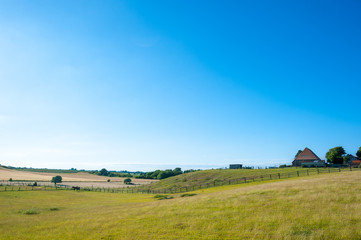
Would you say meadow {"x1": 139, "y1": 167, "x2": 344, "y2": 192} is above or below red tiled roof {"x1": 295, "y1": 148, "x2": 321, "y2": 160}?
below

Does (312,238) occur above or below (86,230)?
above

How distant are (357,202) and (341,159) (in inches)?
3817

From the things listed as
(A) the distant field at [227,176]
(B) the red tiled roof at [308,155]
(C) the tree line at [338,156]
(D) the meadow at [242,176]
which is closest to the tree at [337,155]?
(C) the tree line at [338,156]

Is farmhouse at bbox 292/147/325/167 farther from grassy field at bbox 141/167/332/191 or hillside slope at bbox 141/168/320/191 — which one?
hillside slope at bbox 141/168/320/191

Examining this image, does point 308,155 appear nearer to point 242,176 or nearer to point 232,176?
point 242,176

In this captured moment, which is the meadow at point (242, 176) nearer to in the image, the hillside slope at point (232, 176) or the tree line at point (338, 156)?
the hillside slope at point (232, 176)

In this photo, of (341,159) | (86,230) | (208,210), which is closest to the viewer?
(86,230)

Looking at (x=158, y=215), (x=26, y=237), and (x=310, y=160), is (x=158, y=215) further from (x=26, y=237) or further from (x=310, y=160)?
(x=310, y=160)

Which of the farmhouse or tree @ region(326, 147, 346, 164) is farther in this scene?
the farmhouse

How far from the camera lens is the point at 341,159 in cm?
9638

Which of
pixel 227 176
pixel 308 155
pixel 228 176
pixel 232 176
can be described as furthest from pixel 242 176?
pixel 308 155

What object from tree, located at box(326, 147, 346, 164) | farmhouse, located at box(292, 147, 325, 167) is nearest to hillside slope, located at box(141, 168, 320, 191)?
farmhouse, located at box(292, 147, 325, 167)

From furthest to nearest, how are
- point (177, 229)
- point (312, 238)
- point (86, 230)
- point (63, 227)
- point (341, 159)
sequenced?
1. point (341, 159)
2. point (63, 227)
3. point (86, 230)
4. point (177, 229)
5. point (312, 238)

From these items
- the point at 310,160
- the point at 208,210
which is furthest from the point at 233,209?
the point at 310,160
